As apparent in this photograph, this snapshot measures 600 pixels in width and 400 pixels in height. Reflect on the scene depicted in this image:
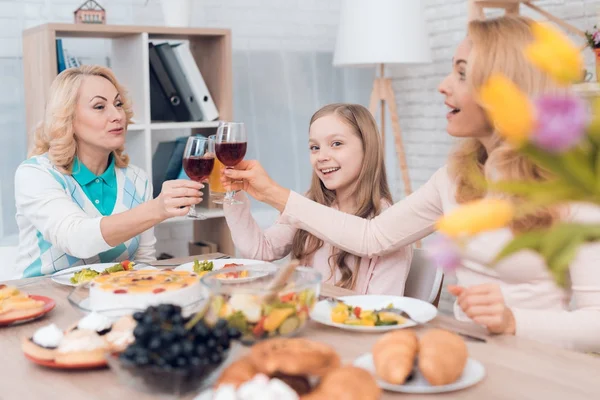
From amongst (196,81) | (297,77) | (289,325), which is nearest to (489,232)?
(289,325)

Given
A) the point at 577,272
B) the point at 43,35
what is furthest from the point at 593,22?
the point at 43,35

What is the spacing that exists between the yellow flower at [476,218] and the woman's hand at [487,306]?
2.68ft

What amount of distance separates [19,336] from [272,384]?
2.40 feet

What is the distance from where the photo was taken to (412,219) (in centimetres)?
193

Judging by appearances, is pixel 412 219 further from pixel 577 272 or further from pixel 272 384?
pixel 272 384

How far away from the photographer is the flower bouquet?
0.48 meters

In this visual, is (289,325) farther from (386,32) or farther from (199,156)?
(386,32)

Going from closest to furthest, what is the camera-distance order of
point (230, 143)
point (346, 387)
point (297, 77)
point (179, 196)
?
point (346, 387)
point (230, 143)
point (179, 196)
point (297, 77)

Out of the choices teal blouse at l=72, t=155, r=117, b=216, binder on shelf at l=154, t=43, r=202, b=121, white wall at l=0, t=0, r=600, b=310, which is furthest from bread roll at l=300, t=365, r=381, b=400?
white wall at l=0, t=0, r=600, b=310

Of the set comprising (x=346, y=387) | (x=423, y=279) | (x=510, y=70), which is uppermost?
(x=510, y=70)

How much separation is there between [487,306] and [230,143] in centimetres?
82

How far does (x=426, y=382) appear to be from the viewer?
3.58 feet

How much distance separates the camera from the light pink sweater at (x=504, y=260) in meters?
1.42

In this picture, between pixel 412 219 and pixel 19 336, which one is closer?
pixel 19 336
